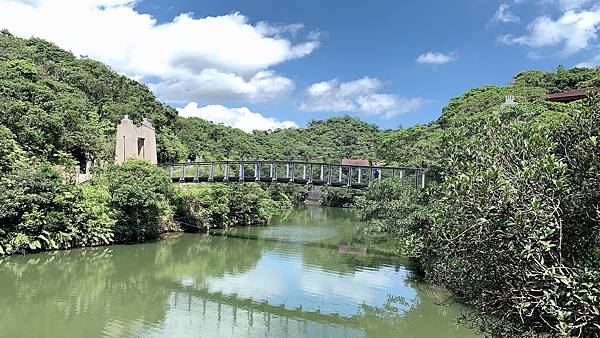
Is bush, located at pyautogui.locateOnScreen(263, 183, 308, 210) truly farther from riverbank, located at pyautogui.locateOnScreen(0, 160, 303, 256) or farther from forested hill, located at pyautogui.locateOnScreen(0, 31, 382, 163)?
riverbank, located at pyautogui.locateOnScreen(0, 160, 303, 256)

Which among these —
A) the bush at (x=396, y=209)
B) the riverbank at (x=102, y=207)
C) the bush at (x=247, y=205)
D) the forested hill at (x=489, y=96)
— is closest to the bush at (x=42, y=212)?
the riverbank at (x=102, y=207)

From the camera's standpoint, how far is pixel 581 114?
3994mm

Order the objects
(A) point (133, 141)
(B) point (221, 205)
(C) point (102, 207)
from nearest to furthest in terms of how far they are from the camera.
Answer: (C) point (102, 207)
(A) point (133, 141)
(B) point (221, 205)

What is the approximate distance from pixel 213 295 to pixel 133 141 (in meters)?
14.3

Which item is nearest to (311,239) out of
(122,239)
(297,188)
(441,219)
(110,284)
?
(122,239)

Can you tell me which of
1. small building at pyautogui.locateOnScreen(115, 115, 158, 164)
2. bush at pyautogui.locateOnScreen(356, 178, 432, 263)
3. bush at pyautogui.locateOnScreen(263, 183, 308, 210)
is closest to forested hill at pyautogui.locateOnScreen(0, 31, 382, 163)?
small building at pyautogui.locateOnScreen(115, 115, 158, 164)

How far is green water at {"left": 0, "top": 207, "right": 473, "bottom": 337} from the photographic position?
973cm

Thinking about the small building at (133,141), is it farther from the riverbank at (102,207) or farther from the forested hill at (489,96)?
the forested hill at (489,96)

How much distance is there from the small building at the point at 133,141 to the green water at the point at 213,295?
6.18 metres

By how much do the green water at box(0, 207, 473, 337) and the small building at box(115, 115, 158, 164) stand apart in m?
6.18

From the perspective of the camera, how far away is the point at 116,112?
31188 mm

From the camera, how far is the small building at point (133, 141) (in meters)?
24.0

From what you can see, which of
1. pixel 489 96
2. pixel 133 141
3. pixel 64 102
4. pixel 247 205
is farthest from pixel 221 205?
pixel 489 96

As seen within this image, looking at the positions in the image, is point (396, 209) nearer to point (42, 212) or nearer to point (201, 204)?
point (42, 212)
